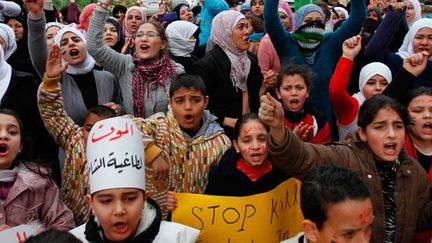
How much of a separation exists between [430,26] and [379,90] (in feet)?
3.53

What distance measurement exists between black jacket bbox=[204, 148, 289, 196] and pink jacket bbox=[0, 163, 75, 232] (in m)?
0.91

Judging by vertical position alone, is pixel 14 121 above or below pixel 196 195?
above

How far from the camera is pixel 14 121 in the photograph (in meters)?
3.56

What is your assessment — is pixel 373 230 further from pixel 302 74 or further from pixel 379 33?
pixel 379 33

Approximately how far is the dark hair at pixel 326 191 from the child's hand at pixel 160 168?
101 centimetres

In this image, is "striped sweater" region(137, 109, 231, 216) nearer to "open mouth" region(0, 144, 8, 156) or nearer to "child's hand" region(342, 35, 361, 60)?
"open mouth" region(0, 144, 8, 156)

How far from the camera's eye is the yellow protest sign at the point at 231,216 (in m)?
3.67

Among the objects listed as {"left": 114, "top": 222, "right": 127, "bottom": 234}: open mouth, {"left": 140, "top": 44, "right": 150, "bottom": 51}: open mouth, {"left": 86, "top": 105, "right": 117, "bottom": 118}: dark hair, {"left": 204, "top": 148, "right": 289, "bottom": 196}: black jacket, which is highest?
{"left": 140, "top": 44, "right": 150, "bottom": 51}: open mouth

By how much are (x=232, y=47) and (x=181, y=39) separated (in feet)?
4.73

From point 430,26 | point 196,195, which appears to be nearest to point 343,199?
point 196,195

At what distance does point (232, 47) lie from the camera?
5.39 m

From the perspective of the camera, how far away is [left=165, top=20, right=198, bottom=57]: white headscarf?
664 cm

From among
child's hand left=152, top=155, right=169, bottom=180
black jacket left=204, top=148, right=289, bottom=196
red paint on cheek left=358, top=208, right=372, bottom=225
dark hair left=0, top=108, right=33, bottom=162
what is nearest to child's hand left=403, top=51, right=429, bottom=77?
black jacket left=204, top=148, right=289, bottom=196

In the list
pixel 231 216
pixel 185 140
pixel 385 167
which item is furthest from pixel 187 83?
pixel 385 167
